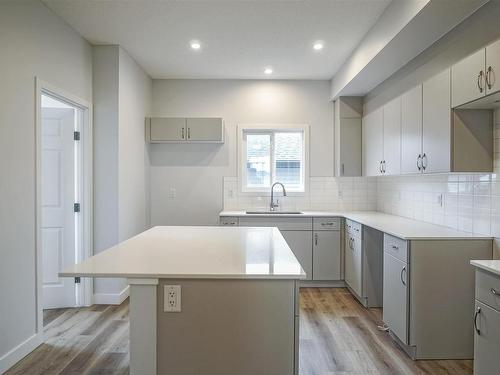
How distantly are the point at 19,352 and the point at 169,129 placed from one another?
9.74 feet

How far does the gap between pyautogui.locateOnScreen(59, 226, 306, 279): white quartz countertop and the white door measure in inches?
60.6

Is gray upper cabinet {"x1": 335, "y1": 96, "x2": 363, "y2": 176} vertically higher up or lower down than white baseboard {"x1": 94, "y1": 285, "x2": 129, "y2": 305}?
higher up

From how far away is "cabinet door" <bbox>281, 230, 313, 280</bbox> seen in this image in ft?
14.0

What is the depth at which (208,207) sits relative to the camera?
15.9ft

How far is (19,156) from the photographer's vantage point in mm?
2523

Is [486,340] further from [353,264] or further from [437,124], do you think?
[353,264]

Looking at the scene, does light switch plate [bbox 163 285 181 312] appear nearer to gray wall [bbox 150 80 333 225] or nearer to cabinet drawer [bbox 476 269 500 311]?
cabinet drawer [bbox 476 269 500 311]

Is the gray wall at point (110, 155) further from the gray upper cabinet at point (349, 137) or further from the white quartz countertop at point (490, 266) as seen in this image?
the white quartz countertop at point (490, 266)

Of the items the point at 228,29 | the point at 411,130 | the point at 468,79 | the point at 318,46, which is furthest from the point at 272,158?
the point at 468,79

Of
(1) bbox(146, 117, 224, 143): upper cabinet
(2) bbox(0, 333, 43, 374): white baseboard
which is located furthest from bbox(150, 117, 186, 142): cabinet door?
(2) bbox(0, 333, 43, 374): white baseboard

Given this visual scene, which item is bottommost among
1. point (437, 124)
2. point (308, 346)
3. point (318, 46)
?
point (308, 346)

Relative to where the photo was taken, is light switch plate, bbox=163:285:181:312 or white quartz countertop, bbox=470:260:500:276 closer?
light switch plate, bbox=163:285:181:312

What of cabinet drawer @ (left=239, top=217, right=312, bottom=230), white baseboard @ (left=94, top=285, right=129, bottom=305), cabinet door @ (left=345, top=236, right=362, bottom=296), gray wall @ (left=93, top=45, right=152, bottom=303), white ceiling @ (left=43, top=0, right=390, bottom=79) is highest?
white ceiling @ (left=43, top=0, right=390, bottom=79)

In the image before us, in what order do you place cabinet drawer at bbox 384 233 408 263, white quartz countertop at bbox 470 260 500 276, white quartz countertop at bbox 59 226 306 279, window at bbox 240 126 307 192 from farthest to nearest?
window at bbox 240 126 307 192 → cabinet drawer at bbox 384 233 408 263 → white quartz countertop at bbox 470 260 500 276 → white quartz countertop at bbox 59 226 306 279
